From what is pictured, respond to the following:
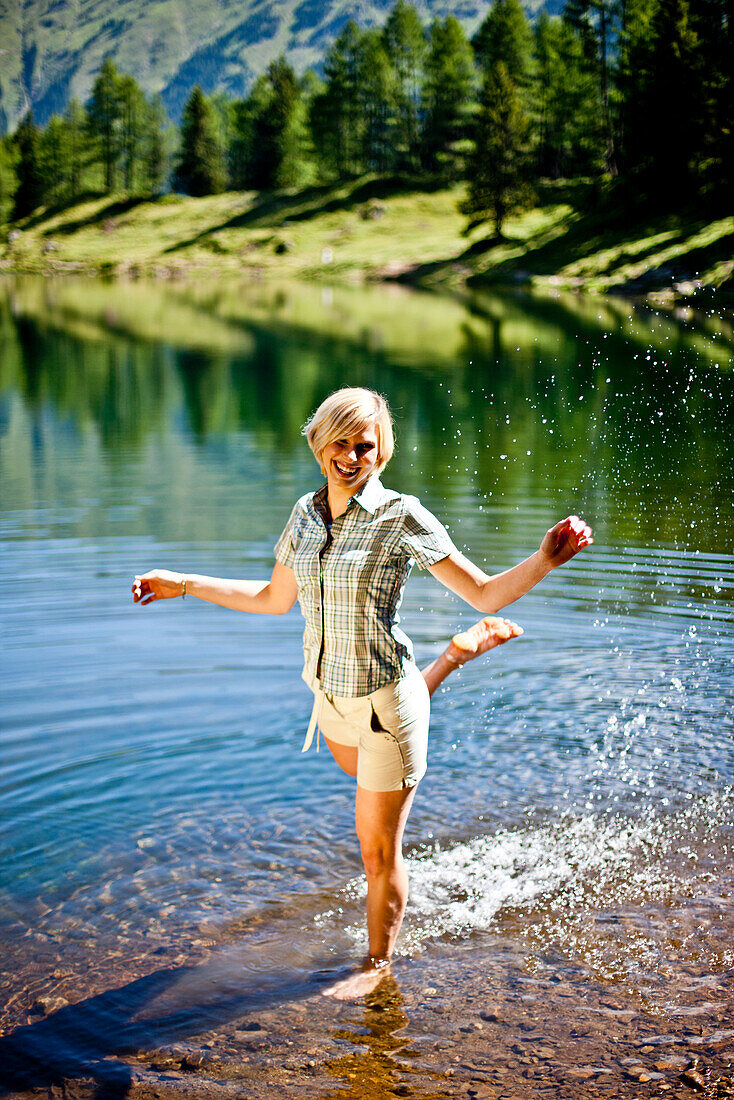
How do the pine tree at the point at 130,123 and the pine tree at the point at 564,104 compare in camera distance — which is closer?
the pine tree at the point at 564,104

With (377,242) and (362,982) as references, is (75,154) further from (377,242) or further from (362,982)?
(362,982)

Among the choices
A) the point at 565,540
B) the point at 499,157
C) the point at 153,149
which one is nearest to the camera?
the point at 565,540

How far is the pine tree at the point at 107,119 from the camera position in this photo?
4545 inches

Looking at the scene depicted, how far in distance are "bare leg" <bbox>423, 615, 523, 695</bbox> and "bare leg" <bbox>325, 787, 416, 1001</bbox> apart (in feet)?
2.76

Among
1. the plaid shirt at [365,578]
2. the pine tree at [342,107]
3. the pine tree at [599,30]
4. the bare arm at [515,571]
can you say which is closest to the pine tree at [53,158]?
the pine tree at [342,107]

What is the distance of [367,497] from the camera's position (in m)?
4.04

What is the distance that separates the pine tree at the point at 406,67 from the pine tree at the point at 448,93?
2.96 m

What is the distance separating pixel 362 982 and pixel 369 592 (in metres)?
1.86

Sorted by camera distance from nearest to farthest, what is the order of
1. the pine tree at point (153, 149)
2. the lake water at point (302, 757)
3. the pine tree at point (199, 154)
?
the lake water at point (302, 757), the pine tree at point (199, 154), the pine tree at point (153, 149)

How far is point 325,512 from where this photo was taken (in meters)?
4.18

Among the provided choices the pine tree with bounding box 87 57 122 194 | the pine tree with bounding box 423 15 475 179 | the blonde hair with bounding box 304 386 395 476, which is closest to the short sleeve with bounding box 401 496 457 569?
the blonde hair with bounding box 304 386 395 476

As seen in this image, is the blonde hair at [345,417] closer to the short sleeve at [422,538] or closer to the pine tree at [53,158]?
the short sleeve at [422,538]

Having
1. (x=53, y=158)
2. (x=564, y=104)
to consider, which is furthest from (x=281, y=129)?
(x=564, y=104)

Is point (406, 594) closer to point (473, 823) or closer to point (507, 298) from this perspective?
point (473, 823)
